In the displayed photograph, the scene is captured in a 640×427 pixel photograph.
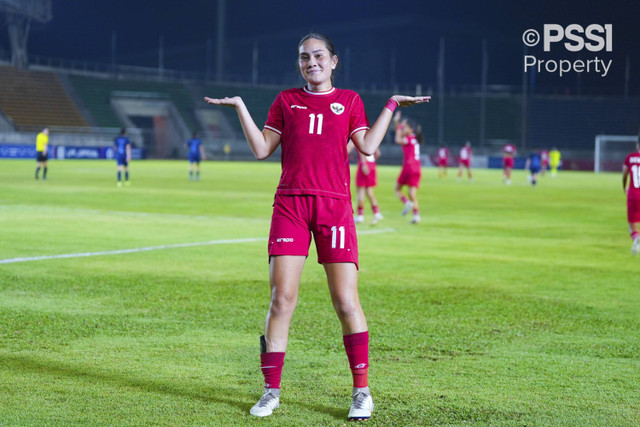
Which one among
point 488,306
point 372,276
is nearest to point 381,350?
point 488,306

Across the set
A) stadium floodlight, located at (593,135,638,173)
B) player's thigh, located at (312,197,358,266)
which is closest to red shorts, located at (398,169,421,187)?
player's thigh, located at (312,197,358,266)

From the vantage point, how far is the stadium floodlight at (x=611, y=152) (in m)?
65.0

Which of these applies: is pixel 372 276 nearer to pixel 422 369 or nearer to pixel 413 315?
pixel 413 315

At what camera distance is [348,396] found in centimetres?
527

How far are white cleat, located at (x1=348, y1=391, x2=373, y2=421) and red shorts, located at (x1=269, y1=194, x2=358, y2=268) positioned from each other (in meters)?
0.75

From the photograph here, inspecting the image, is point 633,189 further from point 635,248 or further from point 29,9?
point 29,9

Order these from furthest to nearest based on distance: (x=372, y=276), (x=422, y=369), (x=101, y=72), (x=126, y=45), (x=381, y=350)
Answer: (x=126, y=45) < (x=101, y=72) < (x=372, y=276) < (x=381, y=350) < (x=422, y=369)

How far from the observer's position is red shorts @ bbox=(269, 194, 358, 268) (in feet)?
15.9

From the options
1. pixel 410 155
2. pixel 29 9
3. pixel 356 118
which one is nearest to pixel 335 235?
pixel 356 118

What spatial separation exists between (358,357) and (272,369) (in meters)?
0.49

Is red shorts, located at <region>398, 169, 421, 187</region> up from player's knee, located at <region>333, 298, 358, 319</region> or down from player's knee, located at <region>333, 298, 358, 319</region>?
up

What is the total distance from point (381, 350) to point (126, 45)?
3184 inches

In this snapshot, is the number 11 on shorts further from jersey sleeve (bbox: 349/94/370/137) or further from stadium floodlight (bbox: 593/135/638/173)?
stadium floodlight (bbox: 593/135/638/173)

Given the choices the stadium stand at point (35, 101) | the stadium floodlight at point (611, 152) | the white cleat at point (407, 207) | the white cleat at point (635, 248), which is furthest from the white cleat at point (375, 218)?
the stadium floodlight at point (611, 152)
